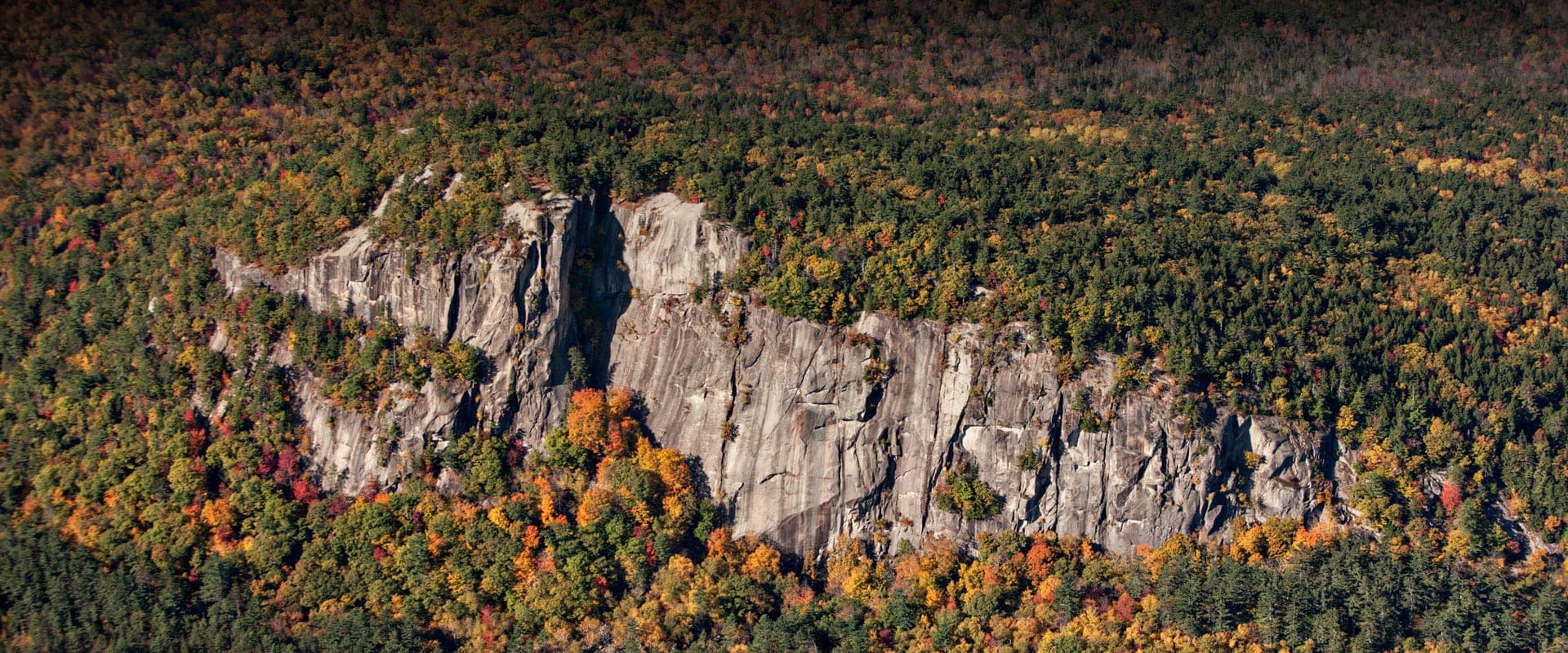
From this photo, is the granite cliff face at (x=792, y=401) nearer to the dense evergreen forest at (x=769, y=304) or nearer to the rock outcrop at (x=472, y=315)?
the rock outcrop at (x=472, y=315)

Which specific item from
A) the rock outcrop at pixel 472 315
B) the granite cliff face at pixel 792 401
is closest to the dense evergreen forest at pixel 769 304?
the rock outcrop at pixel 472 315

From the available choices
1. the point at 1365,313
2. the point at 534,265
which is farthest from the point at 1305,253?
the point at 534,265

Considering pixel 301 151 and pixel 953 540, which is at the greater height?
pixel 301 151

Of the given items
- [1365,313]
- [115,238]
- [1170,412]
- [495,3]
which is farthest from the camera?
[495,3]

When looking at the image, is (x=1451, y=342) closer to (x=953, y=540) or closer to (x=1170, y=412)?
(x=1170, y=412)

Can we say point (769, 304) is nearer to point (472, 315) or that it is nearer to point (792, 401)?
point (792, 401)

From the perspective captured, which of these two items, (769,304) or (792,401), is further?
(769,304)

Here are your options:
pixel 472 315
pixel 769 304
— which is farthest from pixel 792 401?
pixel 472 315
